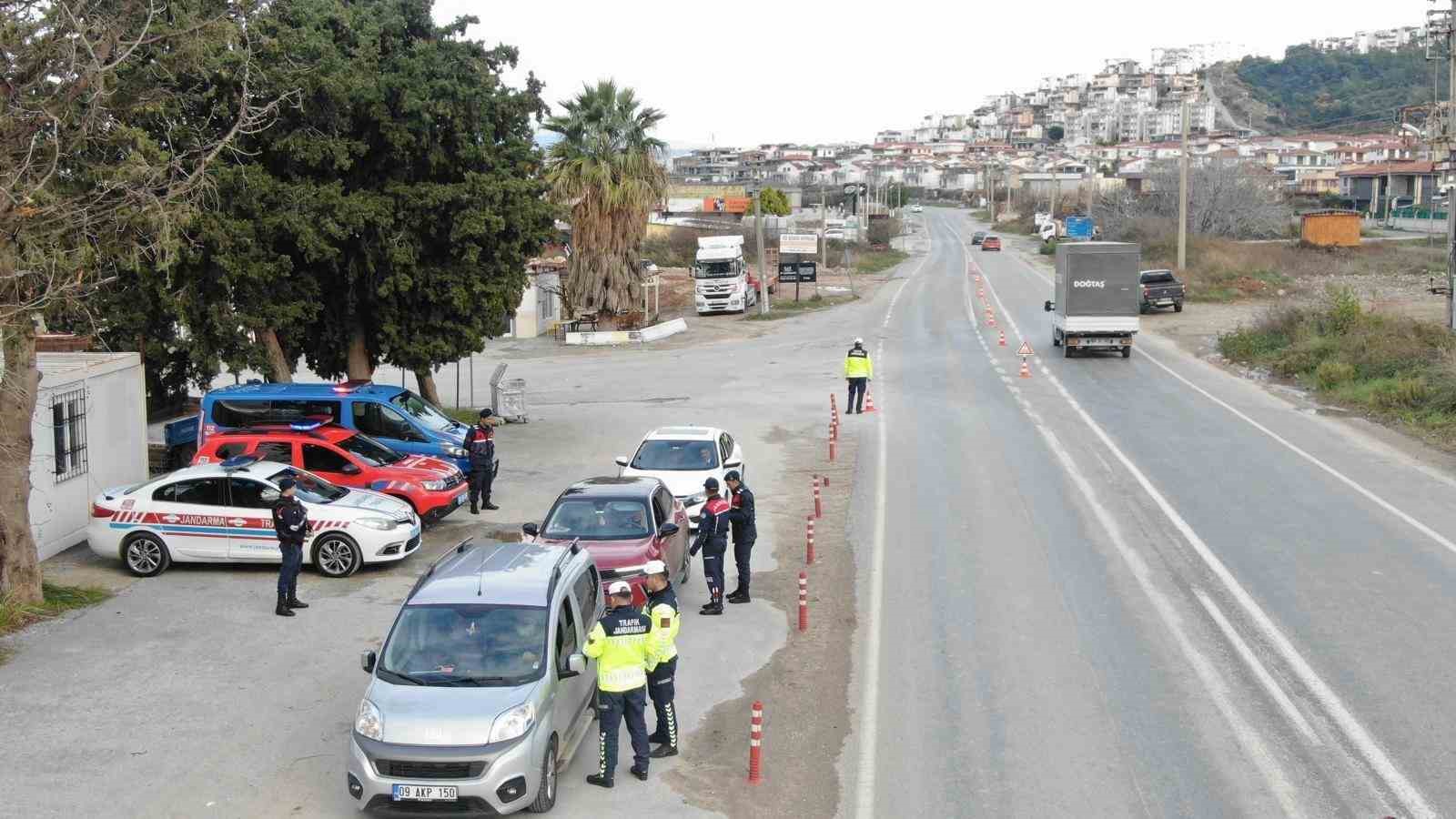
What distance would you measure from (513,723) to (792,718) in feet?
10.1

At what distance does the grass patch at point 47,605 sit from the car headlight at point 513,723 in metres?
7.05

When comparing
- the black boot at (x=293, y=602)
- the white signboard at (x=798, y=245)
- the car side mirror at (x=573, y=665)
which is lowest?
the black boot at (x=293, y=602)

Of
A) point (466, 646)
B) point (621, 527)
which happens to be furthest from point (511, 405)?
point (466, 646)

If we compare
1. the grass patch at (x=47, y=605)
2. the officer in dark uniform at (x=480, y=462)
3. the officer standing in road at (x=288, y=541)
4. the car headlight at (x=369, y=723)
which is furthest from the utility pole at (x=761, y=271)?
the car headlight at (x=369, y=723)

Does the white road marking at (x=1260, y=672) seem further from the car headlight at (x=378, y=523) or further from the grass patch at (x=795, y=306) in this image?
the grass patch at (x=795, y=306)

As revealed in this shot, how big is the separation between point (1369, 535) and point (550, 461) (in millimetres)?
13745

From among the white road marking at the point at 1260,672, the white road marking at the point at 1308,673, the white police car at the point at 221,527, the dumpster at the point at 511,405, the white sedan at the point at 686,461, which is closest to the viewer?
the white road marking at the point at 1308,673

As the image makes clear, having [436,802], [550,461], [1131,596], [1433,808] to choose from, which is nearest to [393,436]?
[550,461]

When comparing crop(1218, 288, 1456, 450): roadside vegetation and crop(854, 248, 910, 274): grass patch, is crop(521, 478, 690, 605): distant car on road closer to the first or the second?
crop(1218, 288, 1456, 450): roadside vegetation

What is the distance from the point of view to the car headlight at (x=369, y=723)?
9211 mm

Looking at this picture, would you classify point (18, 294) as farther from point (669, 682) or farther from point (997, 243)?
point (997, 243)

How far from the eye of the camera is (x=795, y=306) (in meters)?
62.2

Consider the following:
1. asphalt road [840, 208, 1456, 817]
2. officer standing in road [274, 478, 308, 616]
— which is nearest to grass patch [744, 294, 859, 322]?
asphalt road [840, 208, 1456, 817]

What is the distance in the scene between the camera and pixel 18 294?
570 inches
